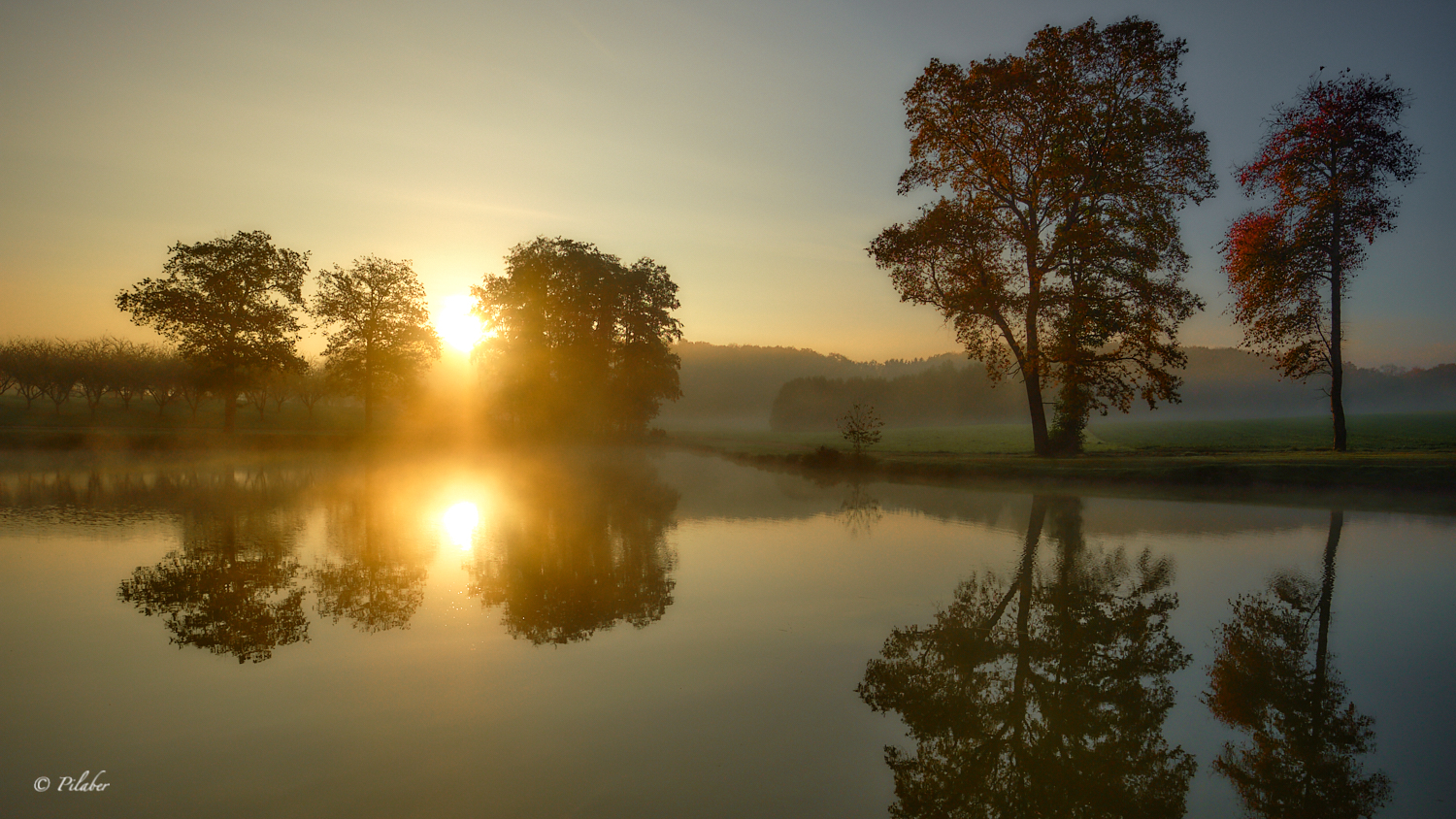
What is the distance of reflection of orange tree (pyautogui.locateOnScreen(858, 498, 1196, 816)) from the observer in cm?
389

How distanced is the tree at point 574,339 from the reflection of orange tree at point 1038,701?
36.9 m

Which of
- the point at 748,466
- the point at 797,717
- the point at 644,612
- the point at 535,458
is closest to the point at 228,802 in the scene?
the point at 797,717

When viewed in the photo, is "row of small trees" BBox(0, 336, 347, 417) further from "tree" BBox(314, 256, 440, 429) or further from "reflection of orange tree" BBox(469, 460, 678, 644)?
"reflection of orange tree" BBox(469, 460, 678, 644)

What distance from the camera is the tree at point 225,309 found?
37.1 m

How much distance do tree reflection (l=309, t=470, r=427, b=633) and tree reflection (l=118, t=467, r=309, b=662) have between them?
367mm

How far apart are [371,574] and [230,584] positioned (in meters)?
1.57

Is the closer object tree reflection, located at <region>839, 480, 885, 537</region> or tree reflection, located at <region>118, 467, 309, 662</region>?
tree reflection, located at <region>118, 467, 309, 662</region>

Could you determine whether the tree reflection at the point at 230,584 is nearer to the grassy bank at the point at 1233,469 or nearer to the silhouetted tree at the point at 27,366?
the grassy bank at the point at 1233,469

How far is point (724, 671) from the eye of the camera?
18.7 ft

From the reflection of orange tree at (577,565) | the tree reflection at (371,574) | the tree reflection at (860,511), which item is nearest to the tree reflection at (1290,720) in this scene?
the reflection of orange tree at (577,565)

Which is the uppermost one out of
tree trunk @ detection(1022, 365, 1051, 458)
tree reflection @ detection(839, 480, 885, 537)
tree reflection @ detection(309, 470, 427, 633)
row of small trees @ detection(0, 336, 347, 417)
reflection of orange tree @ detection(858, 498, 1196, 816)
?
row of small trees @ detection(0, 336, 347, 417)

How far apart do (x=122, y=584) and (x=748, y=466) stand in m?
21.9

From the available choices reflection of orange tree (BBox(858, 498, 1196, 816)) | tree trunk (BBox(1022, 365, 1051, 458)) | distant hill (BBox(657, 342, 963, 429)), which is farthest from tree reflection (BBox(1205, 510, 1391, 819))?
distant hill (BBox(657, 342, 963, 429))

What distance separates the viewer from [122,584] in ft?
27.5
